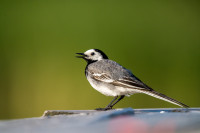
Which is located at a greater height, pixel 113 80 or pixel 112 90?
pixel 113 80

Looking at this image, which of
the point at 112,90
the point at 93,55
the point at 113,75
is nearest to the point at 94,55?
the point at 93,55

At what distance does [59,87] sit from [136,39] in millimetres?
1562

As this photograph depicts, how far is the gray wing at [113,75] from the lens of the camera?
463cm

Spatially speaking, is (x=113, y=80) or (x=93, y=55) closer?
(x=113, y=80)

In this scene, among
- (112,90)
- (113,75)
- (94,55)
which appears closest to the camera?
(112,90)

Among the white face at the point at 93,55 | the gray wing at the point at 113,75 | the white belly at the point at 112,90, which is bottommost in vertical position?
the white belly at the point at 112,90

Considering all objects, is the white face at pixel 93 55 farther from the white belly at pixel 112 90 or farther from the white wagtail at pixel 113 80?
the white belly at pixel 112 90

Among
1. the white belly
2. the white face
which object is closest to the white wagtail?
the white belly

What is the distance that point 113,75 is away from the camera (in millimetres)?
5027

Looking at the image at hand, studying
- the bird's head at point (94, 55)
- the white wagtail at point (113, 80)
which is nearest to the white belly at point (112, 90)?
the white wagtail at point (113, 80)

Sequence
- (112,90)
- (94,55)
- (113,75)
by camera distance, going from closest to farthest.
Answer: (112,90) → (113,75) → (94,55)

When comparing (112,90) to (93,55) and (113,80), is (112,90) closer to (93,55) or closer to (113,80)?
(113,80)

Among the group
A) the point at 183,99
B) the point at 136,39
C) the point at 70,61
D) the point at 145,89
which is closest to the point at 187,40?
the point at 136,39

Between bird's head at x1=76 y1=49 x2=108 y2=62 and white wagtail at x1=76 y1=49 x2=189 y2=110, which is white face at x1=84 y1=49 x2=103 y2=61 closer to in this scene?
bird's head at x1=76 y1=49 x2=108 y2=62
